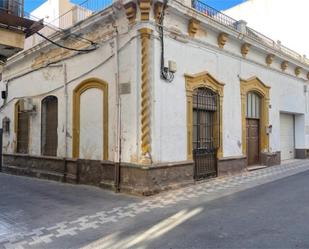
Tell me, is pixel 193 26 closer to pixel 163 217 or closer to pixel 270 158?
pixel 163 217

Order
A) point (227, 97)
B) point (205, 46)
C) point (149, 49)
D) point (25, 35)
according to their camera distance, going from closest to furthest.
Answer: point (25, 35) → point (149, 49) → point (205, 46) → point (227, 97)

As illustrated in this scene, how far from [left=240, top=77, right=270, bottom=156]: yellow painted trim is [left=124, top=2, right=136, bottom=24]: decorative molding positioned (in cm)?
511

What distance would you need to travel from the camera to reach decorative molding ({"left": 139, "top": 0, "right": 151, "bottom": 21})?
824 centimetres

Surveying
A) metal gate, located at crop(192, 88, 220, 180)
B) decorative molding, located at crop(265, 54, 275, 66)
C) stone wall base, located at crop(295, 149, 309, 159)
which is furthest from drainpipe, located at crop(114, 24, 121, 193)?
Answer: stone wall base, located at crop(295, 149, 309, 159)

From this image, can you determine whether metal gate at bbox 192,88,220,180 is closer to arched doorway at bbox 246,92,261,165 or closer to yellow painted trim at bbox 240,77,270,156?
yellow painted trim at bbox 240,77,270,156

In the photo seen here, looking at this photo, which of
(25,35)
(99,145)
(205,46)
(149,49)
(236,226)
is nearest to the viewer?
(236,226)

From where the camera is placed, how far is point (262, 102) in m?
13.4

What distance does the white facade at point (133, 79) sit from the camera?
8.45 meters

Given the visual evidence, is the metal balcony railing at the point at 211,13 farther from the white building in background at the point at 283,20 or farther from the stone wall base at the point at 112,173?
the white building in background at the point at 283,20

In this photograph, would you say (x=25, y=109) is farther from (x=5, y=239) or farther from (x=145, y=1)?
(x=5, y=239)

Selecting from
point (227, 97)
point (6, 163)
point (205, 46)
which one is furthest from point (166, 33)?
point (6, 163)

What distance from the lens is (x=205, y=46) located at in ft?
33.6

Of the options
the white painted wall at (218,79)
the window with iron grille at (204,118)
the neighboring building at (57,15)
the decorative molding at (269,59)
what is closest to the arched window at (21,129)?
the neighboring building at (57,15)

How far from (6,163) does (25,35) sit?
7.74 meters
